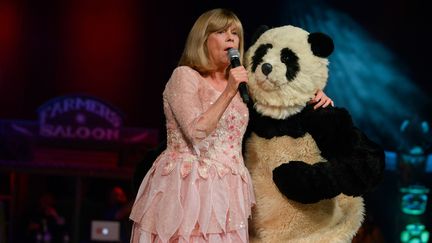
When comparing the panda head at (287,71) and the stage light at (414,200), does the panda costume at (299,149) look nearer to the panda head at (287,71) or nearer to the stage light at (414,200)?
the panda head at (287,71)

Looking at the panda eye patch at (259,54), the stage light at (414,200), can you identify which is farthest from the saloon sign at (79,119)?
the panda eye patch at (259,54)

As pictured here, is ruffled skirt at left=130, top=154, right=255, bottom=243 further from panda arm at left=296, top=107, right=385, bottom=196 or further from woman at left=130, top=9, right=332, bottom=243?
panda arm at left=296, top=107, right=385, bottom=196

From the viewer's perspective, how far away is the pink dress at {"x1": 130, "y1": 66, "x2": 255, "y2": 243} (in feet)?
8.56

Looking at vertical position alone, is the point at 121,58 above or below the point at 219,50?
above

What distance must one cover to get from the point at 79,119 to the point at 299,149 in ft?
15.0

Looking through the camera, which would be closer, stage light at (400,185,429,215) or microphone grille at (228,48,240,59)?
microphone grille at (228,48,240,59)

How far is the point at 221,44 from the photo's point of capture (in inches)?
108

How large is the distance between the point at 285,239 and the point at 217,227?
384 mm

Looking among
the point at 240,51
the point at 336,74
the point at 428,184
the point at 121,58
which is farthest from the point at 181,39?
the point at 240,51

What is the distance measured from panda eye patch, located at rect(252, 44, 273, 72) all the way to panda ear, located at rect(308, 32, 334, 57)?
16 centimetres

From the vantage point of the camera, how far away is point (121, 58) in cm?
733

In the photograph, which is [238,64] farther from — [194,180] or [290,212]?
[290,212]

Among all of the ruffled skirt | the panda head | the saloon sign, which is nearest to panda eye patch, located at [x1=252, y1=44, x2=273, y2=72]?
the panda head

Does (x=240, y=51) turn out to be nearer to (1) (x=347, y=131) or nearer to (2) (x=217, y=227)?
(1) (x=347, y=131)
